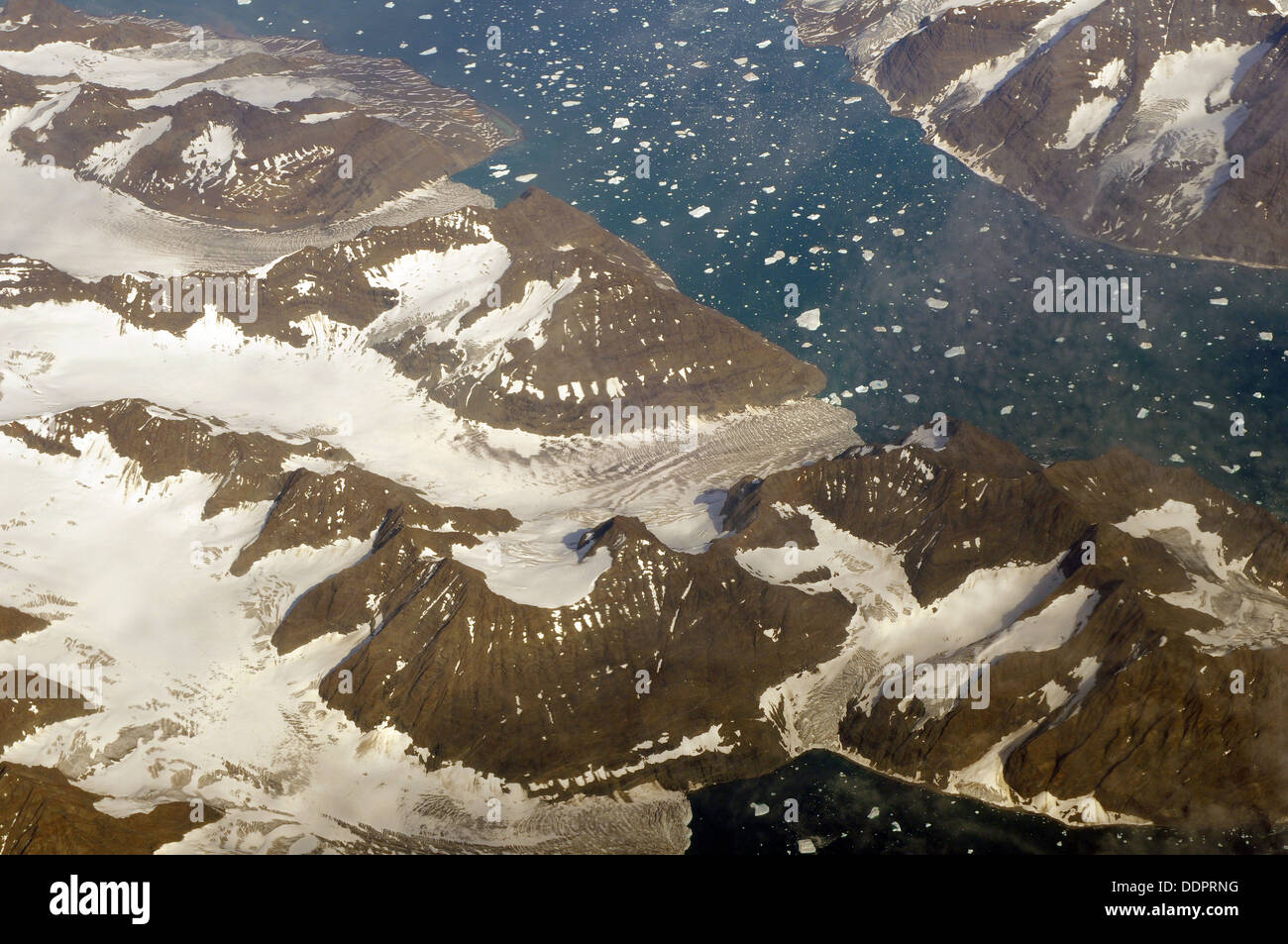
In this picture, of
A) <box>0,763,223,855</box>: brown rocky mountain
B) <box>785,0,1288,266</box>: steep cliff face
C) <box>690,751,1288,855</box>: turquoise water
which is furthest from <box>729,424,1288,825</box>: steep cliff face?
<box>785,0,1288,266</box>: steep cliff face

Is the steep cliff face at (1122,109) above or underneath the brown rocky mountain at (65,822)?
above

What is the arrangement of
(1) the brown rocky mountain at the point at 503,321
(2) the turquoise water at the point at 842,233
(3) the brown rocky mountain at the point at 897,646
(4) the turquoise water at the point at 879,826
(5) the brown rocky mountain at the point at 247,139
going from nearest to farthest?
1. (4) the turquoise water at the point at 879,826
2. (3) the brown rocky mountain at the point at 897,646
3. (2) the turquoise water at the point at 842,233
4. (1) the brown rocky mountain at the point at 503,321
5. (5) the brown rocky mountain at the point at 247,139

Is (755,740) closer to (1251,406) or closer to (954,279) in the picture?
(1251,406)

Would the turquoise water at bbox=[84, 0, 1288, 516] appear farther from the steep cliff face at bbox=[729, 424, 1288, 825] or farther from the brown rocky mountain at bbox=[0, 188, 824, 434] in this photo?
the steep cliff face at bbox=[729, 424, 1288, 825]

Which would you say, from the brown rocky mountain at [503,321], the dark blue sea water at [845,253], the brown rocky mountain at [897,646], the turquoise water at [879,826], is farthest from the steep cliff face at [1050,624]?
the brown rocky mountain at [503,321]

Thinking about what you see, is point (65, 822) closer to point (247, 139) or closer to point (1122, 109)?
point (247, 139)

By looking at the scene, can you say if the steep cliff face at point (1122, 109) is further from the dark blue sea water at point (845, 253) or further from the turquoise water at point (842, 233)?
the dark blue sea water at point (845, 253)

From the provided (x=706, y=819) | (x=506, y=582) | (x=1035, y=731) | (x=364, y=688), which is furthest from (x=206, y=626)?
(x=1035, y=731)
